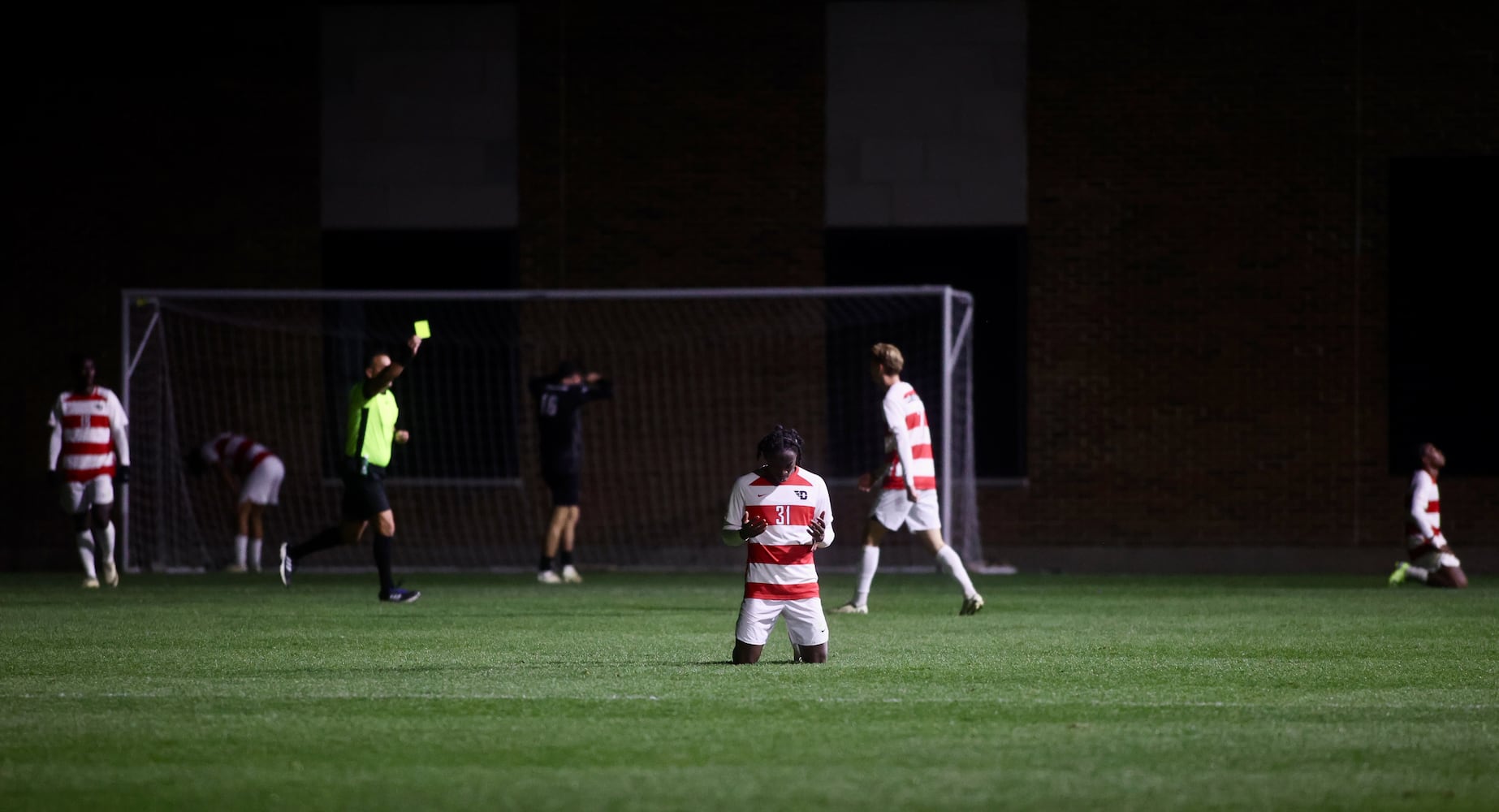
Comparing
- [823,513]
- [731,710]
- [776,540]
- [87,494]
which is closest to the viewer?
[731,710]

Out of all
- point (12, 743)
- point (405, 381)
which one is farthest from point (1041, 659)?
point (405, 381)

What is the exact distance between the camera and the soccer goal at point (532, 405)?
69.9 ft

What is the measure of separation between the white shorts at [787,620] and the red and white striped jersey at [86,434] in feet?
27.8

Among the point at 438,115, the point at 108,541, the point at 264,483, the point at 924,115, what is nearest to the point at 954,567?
the point at 108,541

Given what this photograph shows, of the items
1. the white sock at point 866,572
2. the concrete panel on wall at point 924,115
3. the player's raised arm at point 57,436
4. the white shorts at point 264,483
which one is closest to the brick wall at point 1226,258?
the concrete panel on wall at point 924,115

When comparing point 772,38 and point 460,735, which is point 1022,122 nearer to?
point 772,38

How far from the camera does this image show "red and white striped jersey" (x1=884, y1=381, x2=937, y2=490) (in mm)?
13219

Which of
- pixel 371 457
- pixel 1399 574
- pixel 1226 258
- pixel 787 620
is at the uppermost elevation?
pixel 1226 258

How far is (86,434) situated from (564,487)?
4415 mm

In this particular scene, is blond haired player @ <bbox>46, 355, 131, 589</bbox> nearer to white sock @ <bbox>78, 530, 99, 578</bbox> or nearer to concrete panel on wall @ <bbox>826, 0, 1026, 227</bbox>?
white sock @ <bbox>78, 530, 99, 578</bbox>

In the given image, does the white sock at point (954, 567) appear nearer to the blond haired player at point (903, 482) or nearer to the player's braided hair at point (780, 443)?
the blond haired player at point (903, 482)

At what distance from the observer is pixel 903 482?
13570mm

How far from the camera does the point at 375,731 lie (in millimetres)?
7102

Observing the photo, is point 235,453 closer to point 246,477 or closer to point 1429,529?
point 246,477
